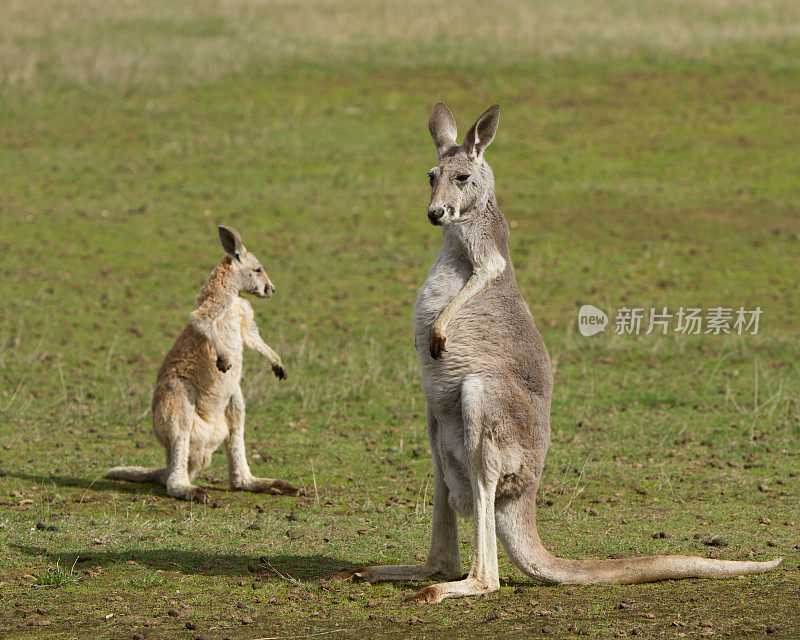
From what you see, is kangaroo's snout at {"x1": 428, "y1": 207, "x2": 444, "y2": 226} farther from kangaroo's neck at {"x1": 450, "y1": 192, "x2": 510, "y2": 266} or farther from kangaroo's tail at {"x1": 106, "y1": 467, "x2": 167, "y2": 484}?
kangaroo's tail at {"x1": 106, "y1": 467, "x2": 167, "y2": 484}

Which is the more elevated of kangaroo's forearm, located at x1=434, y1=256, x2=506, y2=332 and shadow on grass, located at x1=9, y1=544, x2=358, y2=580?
kangaroo's forearm, located at x1=434, y1=256, x2=506, y2=332

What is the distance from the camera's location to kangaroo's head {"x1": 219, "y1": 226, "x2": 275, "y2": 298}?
7.48 meters

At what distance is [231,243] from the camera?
24.6 ft

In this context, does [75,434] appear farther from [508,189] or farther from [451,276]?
[508,189]

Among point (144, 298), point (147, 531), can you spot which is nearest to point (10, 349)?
point (144, 298)

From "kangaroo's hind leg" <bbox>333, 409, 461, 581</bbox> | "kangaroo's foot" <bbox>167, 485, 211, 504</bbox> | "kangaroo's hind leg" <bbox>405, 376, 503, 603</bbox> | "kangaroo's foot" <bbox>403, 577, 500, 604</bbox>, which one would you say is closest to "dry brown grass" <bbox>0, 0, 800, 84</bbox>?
"kangaroo's foot" <bbox>167, 485, 211, 504</bbox>

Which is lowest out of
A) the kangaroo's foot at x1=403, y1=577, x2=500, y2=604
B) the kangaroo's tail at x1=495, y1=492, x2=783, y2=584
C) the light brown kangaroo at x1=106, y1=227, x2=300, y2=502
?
the kangaroo's foot at x1=403, y1=577, x2=500, y2=604

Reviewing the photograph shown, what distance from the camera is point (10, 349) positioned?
11555 millimetres

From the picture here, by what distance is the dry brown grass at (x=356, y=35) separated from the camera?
2394cm

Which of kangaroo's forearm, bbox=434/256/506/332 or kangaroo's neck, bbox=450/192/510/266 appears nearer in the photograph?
kangaroo's forearm, bbox=434/256/506/332

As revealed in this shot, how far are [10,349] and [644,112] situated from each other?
46.5ft

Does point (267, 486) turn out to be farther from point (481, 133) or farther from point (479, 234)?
point (481, 133)

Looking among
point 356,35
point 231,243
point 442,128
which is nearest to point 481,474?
point 442,128

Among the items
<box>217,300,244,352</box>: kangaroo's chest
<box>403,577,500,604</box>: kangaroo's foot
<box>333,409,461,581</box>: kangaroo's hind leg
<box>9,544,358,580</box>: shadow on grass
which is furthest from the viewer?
<box>217,300,244,352</box>: kangaroo's chest
